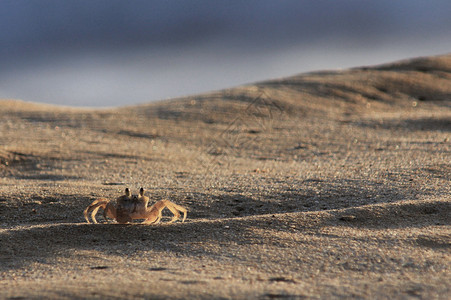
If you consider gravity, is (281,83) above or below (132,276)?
above

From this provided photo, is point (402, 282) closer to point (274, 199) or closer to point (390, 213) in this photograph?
point (390, 213)

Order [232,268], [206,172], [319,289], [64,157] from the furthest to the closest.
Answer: [64,157]
[206,172]
[232,268]
[319,289]

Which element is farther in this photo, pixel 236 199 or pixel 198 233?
pixel 236 199

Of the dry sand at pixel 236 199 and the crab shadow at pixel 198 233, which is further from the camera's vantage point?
the crab shadow at pixel 198 233

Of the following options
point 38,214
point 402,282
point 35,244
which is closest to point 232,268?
point 402,282

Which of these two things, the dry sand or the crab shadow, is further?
the crab shadow

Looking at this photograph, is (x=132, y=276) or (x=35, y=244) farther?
(x=35, y=244)

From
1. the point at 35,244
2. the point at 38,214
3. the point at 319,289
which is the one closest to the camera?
the point at 319,289

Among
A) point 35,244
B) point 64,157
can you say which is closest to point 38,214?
point 35,244
